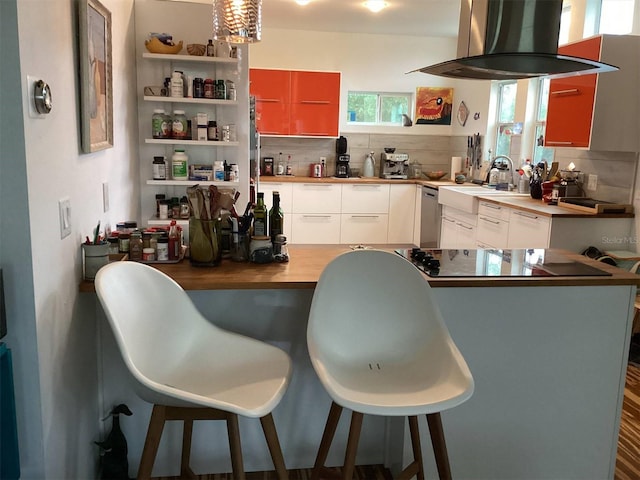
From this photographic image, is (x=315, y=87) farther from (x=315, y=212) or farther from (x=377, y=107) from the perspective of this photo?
(x=315, y=212)

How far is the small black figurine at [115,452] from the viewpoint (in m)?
2.04

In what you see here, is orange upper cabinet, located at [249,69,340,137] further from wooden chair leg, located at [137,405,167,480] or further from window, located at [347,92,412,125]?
wooden chair leg, located at [137,405,167,480]

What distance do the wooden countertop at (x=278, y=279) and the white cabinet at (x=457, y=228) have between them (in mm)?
2643

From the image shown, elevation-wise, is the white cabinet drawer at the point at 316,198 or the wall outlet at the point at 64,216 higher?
the wall outlet at the point at 64,216

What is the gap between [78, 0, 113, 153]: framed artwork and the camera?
195 cm

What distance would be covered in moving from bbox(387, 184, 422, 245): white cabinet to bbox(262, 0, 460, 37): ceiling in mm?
1739

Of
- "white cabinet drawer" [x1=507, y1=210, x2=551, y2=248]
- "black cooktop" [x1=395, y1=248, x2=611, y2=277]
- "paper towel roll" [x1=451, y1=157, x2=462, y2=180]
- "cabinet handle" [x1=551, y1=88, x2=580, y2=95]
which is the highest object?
"cabinet handle" [x1=551, y1=88, x2=580, y2=95]

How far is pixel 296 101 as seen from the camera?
6066mm

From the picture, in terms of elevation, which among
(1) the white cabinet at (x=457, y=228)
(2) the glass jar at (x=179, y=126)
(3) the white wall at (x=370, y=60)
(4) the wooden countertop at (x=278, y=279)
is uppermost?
(3) the white wall at (x=370, y=60)

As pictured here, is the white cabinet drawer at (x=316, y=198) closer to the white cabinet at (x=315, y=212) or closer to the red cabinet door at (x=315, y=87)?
the white cabinet at (x=315, y=212)

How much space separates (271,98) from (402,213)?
1958mm

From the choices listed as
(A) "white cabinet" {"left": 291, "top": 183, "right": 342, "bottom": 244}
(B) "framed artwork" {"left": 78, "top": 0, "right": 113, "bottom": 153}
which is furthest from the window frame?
(B) "framed artwork" {"left": 78, "top": 0, "right": 113, "bottom": 153}

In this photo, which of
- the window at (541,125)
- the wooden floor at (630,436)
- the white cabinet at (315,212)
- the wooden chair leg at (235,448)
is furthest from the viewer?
A: the white cabinet at (315,212)

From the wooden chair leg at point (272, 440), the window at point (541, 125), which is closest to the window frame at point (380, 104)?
→ the window at point (541, 125)
